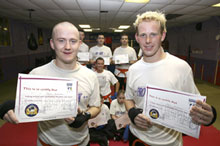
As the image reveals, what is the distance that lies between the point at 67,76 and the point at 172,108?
3.20 feet

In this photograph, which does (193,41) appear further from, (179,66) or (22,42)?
(22,42)

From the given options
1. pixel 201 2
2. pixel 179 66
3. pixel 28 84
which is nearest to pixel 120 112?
pixel 179 66

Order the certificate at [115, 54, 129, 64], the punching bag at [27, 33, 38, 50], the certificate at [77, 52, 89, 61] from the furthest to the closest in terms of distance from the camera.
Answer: the punching bag at [27, 33, 38, 50]
the certificate at [115, 54, 129, 64]
the certificate at [77, 52, 89, 61]

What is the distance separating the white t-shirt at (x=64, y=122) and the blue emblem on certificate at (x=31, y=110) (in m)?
0.33

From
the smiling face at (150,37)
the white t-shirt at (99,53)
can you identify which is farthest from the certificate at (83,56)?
the smiling face at (150,37)

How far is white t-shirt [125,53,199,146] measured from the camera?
1349 mm

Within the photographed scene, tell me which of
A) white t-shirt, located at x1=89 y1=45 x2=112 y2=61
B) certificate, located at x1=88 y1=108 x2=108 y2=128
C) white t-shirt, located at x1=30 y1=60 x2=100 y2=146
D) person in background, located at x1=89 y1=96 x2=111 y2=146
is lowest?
person in background, located at x1=89 y1=96 x2=111 y2=146

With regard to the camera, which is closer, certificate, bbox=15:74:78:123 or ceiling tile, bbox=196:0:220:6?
certificate, bbox=15:74:78:123

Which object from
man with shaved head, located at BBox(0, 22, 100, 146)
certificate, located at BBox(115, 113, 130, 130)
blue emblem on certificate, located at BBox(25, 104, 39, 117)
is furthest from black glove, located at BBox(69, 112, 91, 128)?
certificate, located at BBox(115, 113, 130, 130)

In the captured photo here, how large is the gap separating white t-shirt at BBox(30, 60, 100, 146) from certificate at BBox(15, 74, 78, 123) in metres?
0.25

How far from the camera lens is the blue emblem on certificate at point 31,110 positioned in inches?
43.3

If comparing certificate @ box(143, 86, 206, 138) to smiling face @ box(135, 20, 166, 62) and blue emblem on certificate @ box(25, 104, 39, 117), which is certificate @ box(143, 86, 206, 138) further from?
blue emblem on certificate @ box(25, 104, 39, 117)

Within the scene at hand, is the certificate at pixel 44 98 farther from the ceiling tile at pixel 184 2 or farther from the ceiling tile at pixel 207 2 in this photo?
the ceiling tile at pixel 207 2

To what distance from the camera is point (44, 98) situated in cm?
114
